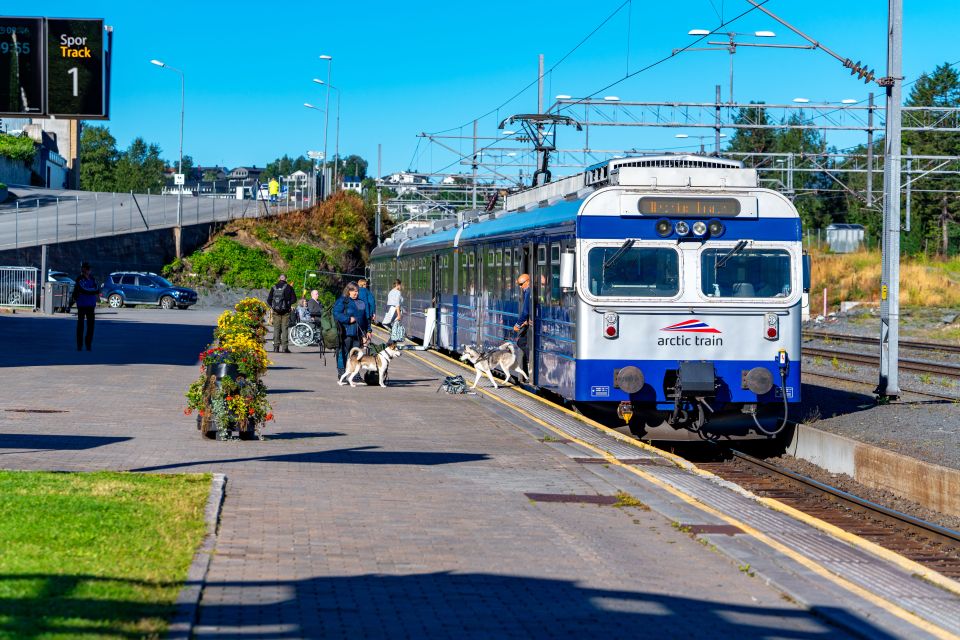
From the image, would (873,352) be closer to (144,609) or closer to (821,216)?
(144,609)

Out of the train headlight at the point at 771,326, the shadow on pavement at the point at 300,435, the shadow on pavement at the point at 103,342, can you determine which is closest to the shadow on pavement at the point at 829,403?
the train headlight at the point at 771,326

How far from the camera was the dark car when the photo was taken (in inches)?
2222

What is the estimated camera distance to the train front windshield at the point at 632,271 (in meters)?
16.2

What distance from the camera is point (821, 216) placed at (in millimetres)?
123750

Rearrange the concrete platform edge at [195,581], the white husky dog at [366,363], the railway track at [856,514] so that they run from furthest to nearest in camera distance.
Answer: the white husky dog at [366,363] < the railway track at [856,514] < the concrete platform edge at [195,581]

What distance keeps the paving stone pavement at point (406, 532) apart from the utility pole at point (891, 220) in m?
6.74

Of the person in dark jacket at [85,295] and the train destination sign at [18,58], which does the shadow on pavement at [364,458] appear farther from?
the person in dark jacket at [85,295]

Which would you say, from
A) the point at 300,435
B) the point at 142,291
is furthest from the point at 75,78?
the point at 142,291

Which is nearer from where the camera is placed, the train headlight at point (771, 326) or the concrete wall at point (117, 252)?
the train headlight at point (771, 326)

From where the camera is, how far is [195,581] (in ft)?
24.0

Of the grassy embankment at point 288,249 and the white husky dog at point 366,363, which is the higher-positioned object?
the grassy embankment at point 288,249

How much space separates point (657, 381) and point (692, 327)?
30.2 inches

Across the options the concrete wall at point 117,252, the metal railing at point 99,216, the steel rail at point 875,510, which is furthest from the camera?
the metal railing at point 99,216

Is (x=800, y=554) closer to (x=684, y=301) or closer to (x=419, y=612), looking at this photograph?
(x=419, y=612)
